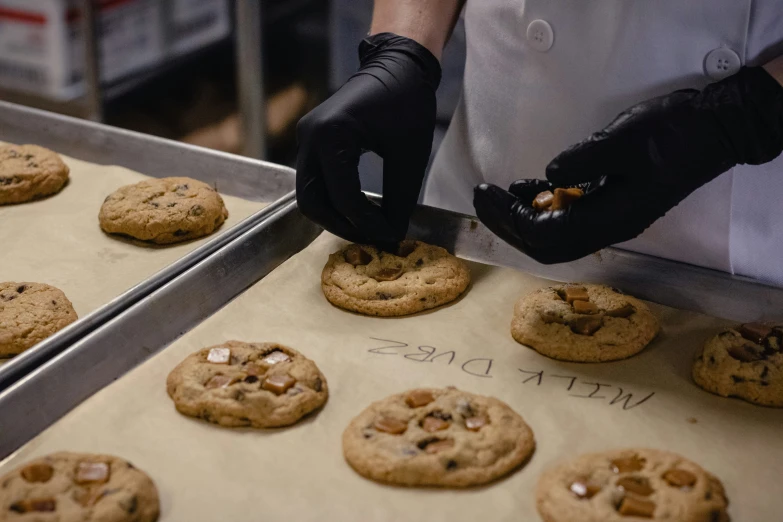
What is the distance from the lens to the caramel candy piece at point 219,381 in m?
1.58

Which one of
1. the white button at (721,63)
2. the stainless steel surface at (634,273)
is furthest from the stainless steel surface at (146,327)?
the white button at (721,63)

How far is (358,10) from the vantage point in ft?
13.3

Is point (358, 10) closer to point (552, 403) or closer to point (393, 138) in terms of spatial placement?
point (393, 138)

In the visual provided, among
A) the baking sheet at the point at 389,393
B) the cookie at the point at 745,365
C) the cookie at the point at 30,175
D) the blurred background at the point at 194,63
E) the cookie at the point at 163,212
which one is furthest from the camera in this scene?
the blurred background at the point at 194,63

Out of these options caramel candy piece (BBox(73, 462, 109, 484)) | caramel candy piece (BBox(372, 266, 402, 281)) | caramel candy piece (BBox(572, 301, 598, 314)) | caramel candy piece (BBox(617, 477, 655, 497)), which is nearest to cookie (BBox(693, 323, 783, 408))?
caramel candy piece (BBox(572, 301, 598, 314))

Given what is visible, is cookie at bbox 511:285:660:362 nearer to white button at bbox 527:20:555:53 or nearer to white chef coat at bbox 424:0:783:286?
white chef coat at bbox 424:0:783:286

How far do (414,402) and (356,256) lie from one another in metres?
0.59

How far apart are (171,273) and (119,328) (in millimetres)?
235

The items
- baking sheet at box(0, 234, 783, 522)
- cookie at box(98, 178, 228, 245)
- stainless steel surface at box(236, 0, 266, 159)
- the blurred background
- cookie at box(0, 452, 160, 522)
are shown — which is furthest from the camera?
the blurred background

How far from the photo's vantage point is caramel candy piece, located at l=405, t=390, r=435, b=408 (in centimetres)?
154

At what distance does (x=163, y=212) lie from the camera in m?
2.20

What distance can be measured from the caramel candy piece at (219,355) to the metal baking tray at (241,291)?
0.49 ft

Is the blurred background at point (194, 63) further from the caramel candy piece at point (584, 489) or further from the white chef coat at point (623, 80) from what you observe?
the caramel candy piece at point (584, 489)

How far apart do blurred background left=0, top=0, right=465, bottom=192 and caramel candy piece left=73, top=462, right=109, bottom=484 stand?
2.68 m
